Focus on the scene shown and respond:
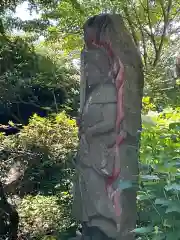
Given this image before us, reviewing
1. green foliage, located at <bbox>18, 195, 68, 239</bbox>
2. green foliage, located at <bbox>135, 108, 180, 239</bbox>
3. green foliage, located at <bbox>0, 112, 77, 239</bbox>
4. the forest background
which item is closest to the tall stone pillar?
the forest background

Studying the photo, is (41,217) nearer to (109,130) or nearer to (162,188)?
(109,130)

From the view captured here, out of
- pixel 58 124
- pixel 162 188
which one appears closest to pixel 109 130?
pixel 162 188

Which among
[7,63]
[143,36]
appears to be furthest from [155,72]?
[7,63]

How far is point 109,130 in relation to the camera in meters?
2.46

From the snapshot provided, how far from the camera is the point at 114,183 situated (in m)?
2.44

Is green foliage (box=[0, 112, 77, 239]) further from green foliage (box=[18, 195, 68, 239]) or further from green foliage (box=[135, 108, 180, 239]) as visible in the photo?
green foliage (box=[135, 108, 180, 239])

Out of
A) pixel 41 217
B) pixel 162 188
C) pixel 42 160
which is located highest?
pixel 162 188

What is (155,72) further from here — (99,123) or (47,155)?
(99,123)

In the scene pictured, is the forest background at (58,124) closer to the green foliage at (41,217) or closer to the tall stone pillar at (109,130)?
the green foliage at (41,217)

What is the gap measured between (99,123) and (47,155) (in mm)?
1595

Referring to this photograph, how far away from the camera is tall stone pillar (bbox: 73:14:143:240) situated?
2428 mm

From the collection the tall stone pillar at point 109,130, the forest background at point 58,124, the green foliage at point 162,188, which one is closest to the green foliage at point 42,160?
the forest background at point 58,124

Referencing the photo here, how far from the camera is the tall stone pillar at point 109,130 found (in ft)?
7.97

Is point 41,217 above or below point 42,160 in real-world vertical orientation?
below
